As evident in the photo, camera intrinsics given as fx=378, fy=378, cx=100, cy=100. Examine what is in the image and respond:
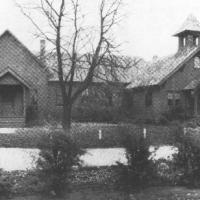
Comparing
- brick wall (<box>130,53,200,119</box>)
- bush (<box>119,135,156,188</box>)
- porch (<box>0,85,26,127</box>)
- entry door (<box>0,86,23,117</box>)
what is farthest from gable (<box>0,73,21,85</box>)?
bush (<box>119,135,156,188</box>)

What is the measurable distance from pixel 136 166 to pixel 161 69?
24.2 metres

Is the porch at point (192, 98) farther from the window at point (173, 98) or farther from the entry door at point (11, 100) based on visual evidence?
the entry door at point (11, 100)

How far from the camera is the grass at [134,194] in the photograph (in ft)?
28.8

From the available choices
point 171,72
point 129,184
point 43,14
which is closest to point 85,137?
point 43,14

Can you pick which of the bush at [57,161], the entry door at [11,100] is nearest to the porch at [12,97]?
the entry door at [11,100]

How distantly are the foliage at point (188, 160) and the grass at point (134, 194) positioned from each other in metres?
0.42

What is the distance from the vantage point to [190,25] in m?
33.0

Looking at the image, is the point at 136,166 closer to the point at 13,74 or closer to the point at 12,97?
the point at 13,74

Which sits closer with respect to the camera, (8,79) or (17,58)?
(8,79)

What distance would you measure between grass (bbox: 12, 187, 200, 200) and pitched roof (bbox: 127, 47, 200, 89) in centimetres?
2099

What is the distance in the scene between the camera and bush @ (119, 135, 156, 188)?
31.4 ft

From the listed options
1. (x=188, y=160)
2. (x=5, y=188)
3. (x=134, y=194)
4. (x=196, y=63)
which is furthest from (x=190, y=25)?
(x=5, y=188)

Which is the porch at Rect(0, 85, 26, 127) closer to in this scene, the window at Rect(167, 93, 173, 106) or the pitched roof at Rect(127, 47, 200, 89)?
the pitched roof at Rect(127, 47, 200, 89)

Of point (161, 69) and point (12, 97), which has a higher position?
point (161, 69)
